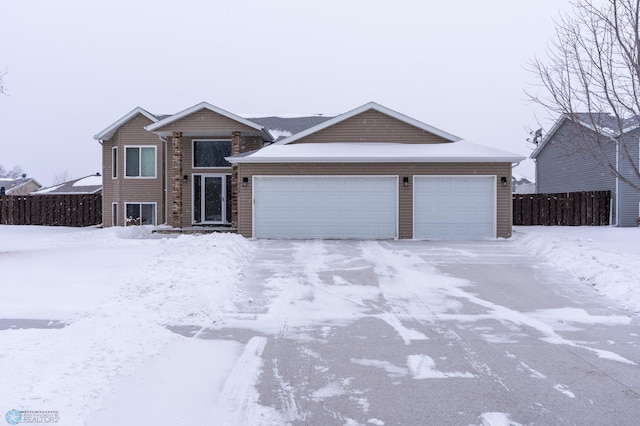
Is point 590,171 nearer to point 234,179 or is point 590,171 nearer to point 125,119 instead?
point 234,179

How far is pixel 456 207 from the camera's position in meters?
16.5

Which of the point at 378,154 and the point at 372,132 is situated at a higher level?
the point at 372,132

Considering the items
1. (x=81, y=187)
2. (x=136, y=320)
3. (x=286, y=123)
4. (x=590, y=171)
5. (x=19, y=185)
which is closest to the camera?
(x=136, y=320)

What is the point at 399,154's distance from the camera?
1648 centimetres

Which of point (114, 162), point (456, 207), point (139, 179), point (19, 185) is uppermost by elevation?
point (19, 185)

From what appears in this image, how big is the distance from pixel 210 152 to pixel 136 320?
596 inches

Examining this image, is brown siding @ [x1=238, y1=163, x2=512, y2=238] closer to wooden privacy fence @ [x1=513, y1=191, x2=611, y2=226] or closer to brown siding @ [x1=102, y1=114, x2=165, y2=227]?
brown siding @ [x1=102, y1=114, x2=165, y2=227]

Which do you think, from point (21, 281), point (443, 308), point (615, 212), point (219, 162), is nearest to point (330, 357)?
point (443, 308)

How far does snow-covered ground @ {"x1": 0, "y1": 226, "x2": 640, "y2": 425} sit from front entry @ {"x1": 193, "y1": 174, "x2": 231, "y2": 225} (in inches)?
250

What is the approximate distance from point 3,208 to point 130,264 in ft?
71.6

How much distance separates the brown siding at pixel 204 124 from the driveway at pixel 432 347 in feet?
31.8

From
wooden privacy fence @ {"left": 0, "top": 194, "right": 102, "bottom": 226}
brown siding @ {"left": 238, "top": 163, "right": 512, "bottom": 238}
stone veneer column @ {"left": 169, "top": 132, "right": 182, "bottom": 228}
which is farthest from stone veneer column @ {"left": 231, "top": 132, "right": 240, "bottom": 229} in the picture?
wooden privacy fence @ {"left": 0, "top": 194, "right": 102, "bottom": 226}

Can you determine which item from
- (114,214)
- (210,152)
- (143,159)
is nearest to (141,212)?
(114,214)

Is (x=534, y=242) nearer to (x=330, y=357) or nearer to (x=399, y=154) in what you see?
(x=399, y=154)
